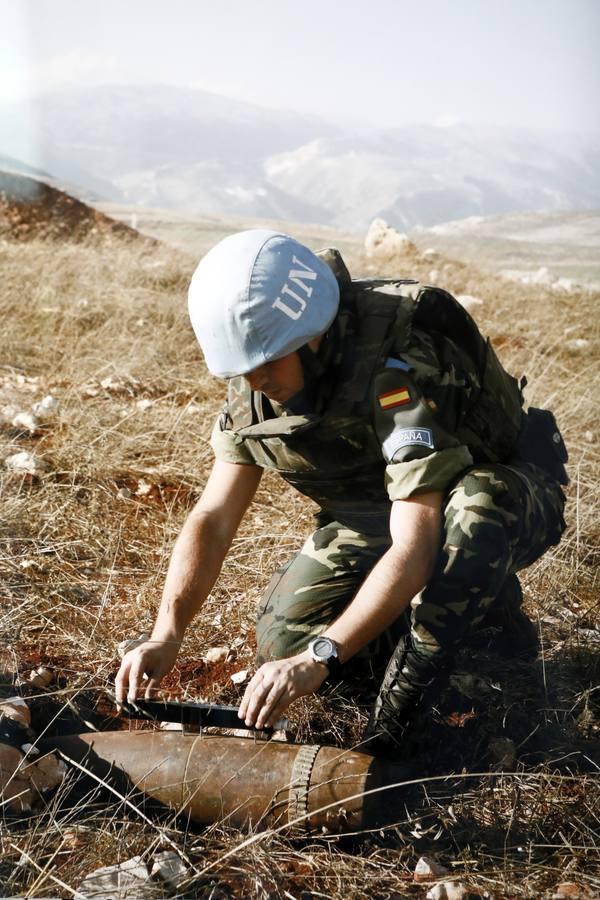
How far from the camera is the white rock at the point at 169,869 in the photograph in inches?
73.3

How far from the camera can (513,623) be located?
8.80ft

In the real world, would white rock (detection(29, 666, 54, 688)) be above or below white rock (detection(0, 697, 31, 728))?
below

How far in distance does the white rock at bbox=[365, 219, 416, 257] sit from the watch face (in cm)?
938

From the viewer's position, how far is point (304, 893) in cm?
188

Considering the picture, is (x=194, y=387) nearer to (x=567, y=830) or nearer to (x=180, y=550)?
(x=180, y=550)

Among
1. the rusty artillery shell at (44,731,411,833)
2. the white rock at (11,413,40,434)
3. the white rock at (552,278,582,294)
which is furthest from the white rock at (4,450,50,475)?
the white rock at (552,278,582,294)

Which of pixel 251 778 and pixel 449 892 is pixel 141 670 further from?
pixel 449 892

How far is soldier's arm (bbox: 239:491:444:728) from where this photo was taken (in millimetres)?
1838

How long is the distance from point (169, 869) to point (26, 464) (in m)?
2.28

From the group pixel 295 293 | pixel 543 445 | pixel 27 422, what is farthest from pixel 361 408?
pixel 27 422

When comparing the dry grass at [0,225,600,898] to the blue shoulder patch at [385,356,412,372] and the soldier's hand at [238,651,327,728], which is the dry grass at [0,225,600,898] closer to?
the soldier's hand at [238,651,327,728]

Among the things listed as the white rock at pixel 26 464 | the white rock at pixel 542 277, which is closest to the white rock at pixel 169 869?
the white rock at pixel 26 464

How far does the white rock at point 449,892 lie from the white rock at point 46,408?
126 inches

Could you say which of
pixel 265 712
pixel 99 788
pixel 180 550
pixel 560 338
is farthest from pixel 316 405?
pixel 560 338
